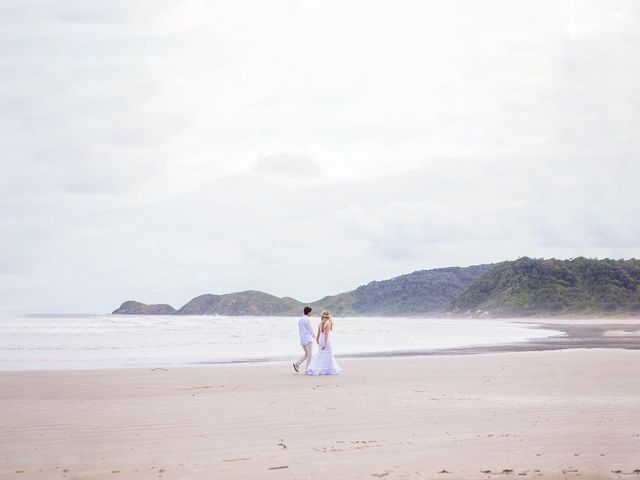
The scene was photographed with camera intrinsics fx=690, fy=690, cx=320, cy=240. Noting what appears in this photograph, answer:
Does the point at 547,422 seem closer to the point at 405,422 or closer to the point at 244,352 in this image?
the point at 405,422

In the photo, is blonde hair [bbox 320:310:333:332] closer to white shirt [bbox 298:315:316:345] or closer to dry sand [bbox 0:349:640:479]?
white shirt [bbox 298:315:316:345]

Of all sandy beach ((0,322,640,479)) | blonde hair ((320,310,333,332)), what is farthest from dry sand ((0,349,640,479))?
blonde hair ((320,310,333,332))

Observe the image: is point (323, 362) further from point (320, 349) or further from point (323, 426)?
point (323, 426)

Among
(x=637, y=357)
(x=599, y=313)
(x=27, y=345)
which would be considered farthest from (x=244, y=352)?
(x=599, y=313)

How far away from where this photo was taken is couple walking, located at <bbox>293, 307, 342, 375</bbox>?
19578 mm

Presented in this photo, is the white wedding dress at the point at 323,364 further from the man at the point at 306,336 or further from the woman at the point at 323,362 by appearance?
A: the man at the point at 306,336

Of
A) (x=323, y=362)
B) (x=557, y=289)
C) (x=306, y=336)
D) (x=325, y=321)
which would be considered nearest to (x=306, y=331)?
(x=306, y=336)

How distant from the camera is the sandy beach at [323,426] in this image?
747cm

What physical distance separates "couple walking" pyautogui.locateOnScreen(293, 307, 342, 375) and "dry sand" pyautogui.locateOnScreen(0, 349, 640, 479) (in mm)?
1617

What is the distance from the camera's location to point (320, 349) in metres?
19.9

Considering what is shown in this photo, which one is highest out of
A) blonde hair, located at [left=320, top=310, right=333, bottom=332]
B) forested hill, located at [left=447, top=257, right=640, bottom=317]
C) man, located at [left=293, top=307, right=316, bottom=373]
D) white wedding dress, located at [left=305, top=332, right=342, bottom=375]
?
forested hill, located at [left=447, top=257, right=640, bottom=317]

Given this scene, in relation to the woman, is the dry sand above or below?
below

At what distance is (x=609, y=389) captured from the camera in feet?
47.7

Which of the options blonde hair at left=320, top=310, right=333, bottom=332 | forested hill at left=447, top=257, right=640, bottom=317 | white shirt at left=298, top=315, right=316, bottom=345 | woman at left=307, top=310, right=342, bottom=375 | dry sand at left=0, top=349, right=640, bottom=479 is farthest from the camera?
forested hill at left=447, top=257, right=640, bottom=317
